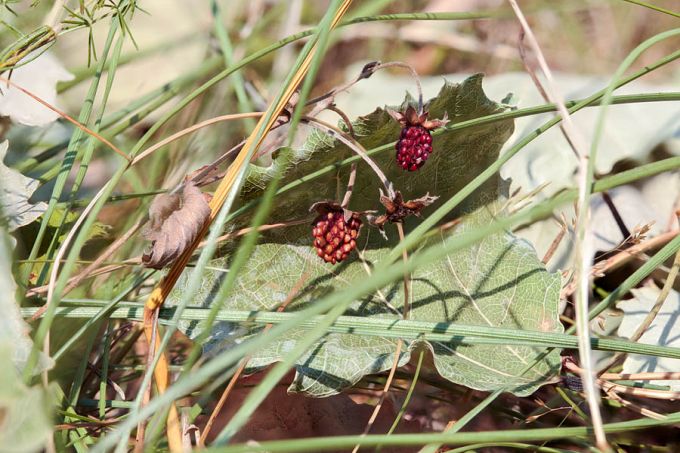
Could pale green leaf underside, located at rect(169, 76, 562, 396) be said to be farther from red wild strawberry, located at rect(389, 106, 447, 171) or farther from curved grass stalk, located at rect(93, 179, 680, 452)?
curved grass stalk, located at rect(93, 179, 680, 452)

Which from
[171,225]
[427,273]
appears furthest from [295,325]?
[427,273]

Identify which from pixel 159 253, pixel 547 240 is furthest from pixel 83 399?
pixel 547 240

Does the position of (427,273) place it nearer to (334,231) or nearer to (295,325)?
(334,231)

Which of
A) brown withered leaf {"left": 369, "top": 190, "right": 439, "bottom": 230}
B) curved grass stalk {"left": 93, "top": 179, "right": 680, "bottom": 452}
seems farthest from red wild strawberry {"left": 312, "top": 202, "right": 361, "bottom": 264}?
curved grass stalk {"left": 93, "top": 179, "right": 680, "bottom": 452}

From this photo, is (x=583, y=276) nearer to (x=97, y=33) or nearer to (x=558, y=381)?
(x=558, y=381)

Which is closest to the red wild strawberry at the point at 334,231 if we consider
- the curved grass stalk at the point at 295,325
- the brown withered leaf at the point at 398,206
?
the brown withered leaf at the point at 398,206

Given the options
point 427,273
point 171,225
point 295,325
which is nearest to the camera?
point 295,325
